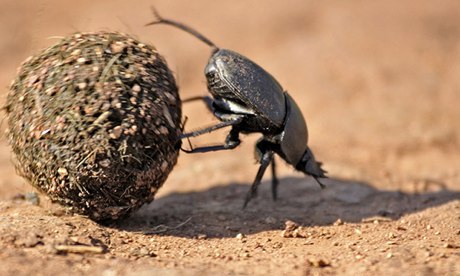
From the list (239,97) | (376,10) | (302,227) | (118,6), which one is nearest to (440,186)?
(302,227)

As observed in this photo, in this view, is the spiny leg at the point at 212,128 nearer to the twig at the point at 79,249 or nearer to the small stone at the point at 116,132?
the small stone at the point at 116,132

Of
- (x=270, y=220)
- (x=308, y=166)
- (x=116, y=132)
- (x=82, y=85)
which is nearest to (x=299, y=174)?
(x=308, y=166)

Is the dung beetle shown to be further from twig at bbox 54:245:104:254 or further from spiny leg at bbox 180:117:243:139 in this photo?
twig at bbox 54:245:104:254

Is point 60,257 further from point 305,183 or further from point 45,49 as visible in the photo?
point 305,183

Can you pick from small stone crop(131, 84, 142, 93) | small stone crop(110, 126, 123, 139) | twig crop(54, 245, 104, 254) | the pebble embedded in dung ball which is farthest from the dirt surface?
small stone crop(110, 126, 123, 139)

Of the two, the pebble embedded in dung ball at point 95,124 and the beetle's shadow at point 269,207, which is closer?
the pebble embedded in dung ball at point 95,124

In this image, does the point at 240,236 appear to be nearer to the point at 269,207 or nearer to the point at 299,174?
the point at 269,207

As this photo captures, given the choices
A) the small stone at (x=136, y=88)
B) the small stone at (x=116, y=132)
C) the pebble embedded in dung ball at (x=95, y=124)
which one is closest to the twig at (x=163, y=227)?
the pebble embedded in dung ball at (x=95, y=124)
